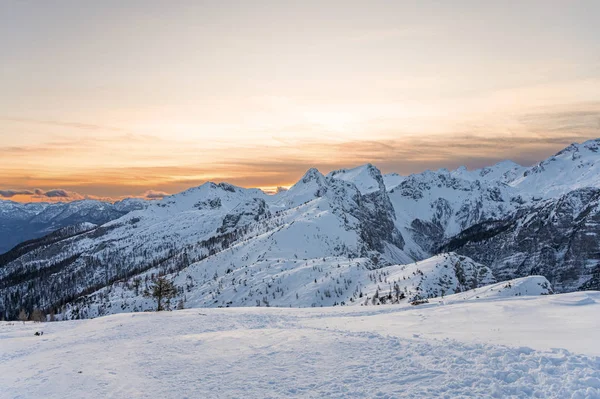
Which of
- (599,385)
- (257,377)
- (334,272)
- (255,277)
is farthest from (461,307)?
(255,277)

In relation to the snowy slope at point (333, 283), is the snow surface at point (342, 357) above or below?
above

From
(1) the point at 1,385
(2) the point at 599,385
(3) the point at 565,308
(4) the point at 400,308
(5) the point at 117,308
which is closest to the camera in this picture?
(2) the point at 599,385

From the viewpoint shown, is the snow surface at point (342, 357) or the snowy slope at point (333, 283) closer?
the snow surface at point (342, 357)

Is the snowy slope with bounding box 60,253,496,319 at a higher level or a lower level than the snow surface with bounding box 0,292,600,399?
lower

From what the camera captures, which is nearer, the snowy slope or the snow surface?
the snow surface

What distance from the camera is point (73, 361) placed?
2553 centimetres

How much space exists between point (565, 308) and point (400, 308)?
14.7 m

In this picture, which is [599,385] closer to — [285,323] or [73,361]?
[285,323]

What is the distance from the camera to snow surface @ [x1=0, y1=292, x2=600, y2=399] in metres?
17.3

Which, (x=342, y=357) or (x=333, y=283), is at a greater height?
(x=342, y=357)

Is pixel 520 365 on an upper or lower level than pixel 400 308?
upper

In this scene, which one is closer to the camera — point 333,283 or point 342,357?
point 342,357

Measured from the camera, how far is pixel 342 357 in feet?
71.7

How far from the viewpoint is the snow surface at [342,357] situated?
680 inches
